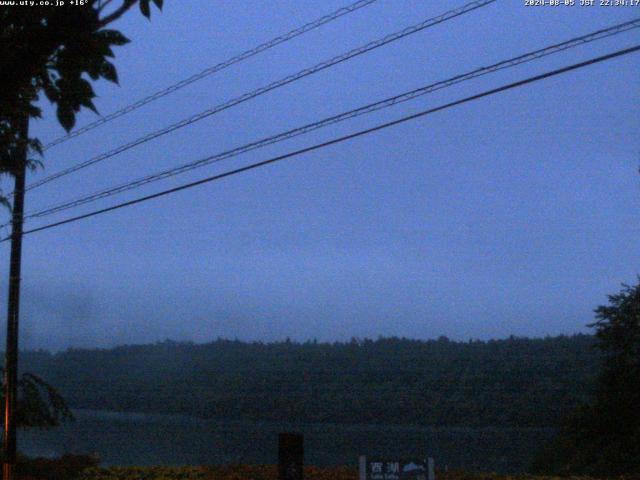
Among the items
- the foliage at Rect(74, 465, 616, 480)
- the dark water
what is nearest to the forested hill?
the dark water

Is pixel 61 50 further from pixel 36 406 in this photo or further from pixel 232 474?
pixel 36 406

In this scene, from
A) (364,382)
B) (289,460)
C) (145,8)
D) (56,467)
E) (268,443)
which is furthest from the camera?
(364,382)

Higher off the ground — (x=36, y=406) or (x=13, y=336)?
(x=13, y=336)

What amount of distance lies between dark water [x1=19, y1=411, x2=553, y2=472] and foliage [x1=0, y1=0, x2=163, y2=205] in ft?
53.5

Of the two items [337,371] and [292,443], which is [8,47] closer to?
[292,443]

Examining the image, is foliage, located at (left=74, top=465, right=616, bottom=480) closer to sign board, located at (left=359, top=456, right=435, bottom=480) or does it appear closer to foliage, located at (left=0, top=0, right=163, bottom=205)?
sign board, located at (left=359, top=456, right=435, bottom=480)

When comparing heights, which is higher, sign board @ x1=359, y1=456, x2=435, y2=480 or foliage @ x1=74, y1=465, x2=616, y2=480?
sign board @ x1=359, y1=456, x2=435, y2=480

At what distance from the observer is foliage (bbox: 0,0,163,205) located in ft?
15.1

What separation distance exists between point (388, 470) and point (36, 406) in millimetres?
11698

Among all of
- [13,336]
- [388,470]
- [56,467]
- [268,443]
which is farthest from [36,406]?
[268,443]

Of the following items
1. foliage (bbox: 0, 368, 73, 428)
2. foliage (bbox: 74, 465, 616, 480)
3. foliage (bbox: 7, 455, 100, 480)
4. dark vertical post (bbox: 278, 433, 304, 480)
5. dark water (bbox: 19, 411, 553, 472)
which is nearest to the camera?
dark vertical post (bbox: 278, 433, 304, 480)

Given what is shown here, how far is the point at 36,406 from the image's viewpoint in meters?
19.8

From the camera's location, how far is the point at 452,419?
35.1 meters

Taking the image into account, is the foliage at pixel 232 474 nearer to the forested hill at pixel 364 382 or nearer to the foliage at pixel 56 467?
the foliage at pixel 56 467
